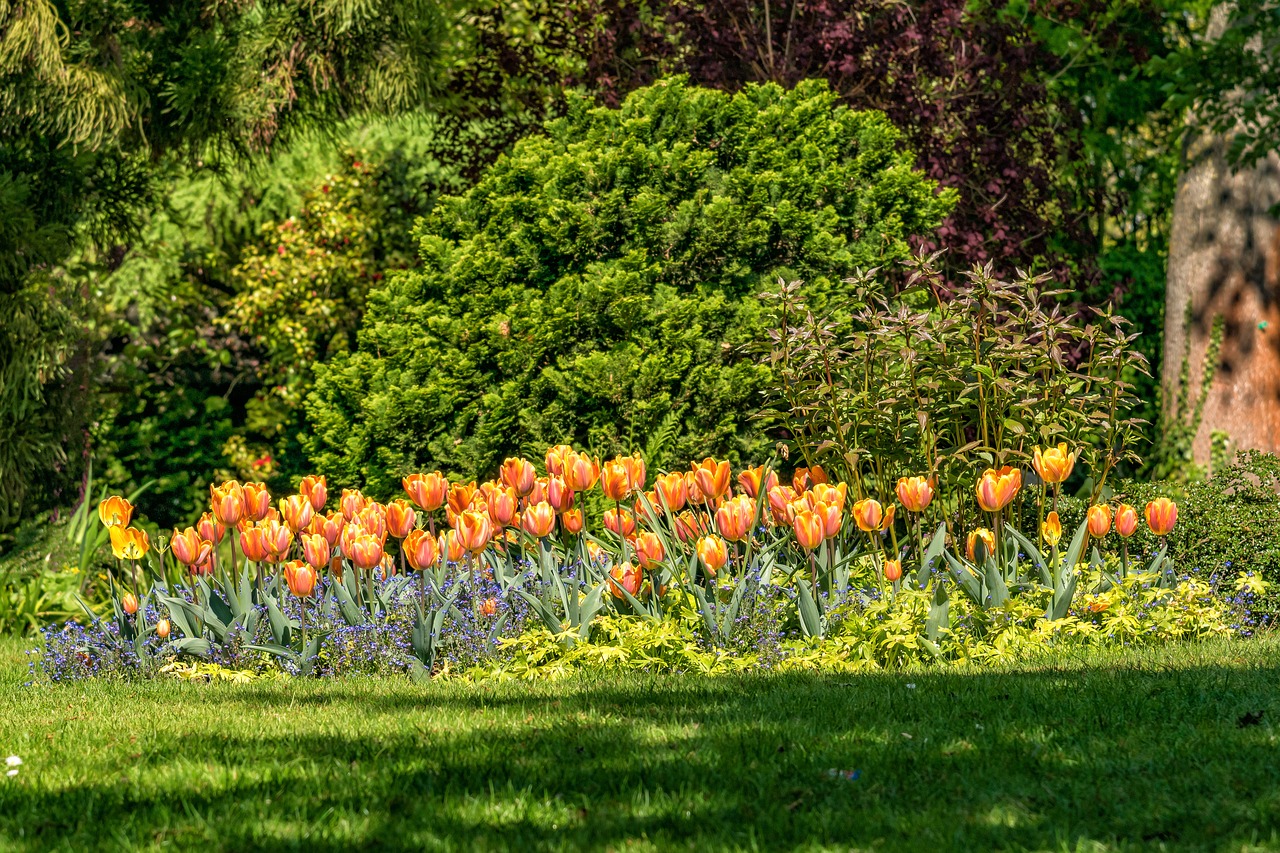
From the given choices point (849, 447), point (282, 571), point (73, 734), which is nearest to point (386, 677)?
point (282, 571)

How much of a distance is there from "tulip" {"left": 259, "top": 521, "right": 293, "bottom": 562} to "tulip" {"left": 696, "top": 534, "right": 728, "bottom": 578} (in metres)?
1.85

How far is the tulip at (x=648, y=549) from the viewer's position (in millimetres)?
5953

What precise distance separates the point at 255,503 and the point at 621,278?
2888 millimetres

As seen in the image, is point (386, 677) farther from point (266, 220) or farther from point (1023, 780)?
point (266, 220)

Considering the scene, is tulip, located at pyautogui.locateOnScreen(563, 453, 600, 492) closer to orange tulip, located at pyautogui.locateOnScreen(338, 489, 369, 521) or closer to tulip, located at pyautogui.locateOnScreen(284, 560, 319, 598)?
orange tulip, located at pyautogui.locateOnScreen(338, 489, 369, 521)

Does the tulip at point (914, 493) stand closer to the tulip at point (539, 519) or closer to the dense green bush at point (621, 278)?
the tulip at point (539, 519)

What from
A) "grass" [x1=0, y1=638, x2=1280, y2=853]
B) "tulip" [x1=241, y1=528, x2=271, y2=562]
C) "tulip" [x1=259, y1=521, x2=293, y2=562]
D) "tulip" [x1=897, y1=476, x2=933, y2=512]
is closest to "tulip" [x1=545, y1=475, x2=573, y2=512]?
"grass" [x1=0, y1=638, x2=1280, y2=853]

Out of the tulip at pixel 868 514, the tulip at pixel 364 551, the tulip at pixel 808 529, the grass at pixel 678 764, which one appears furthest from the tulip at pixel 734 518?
the tulip at pixel 364 551

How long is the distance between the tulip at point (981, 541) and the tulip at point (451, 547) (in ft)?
7.74

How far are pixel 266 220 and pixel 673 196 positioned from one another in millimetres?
7618

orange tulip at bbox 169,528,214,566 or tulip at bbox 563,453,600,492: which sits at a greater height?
tulip at bbox 563,453,600,492

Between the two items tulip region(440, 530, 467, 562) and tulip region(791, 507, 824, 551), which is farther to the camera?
tulip region(440, 530, 467, 562)

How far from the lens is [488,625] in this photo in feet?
20.1

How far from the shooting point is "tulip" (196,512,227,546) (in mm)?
6242
